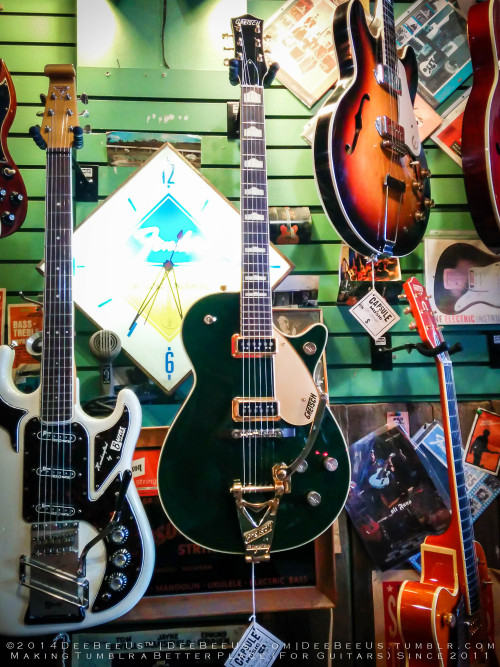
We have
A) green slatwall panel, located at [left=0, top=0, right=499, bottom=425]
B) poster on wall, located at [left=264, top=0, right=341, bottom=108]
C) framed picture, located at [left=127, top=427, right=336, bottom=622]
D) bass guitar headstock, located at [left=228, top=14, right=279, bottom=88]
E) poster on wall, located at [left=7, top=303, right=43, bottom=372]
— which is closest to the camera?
framed picture, located at [left=127, top=427, right=336, bottom=622]

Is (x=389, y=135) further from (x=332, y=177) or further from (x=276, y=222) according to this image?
(x=276, y=222)

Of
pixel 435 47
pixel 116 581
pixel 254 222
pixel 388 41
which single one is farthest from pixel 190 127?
pixel 116 581

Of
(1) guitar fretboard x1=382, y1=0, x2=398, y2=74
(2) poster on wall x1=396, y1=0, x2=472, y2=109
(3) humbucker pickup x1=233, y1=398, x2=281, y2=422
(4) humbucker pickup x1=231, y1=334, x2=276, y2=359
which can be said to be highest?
(2) poster on wall x1=396, y1=0, x2=472, y2=109

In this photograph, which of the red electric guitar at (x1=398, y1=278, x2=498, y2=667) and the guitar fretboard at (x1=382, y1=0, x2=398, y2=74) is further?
the guitar fretboard at (x1=382, y1=0, x2=398, y2=74)

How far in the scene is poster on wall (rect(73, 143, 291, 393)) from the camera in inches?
67.7

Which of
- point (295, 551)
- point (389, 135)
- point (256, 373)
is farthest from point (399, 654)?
point (389, 135)

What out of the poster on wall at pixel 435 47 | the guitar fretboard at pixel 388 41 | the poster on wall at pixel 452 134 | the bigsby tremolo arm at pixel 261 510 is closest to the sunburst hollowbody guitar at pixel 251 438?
the bigsby tremolo arm at pixel 261 510

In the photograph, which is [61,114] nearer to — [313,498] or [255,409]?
[255,409]

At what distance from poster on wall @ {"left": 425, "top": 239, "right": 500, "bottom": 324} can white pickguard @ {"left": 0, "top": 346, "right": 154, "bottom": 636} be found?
131cm

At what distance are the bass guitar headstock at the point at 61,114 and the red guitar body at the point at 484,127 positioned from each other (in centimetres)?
138

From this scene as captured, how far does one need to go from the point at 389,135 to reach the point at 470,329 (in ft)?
2.84

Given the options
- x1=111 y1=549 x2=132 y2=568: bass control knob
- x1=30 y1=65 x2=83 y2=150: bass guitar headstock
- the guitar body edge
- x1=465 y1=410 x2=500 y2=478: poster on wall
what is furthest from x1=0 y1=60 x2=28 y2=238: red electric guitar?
x1=465 y1=410 x2=500 y2=478: poster on wall

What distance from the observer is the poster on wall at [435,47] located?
2.07 m

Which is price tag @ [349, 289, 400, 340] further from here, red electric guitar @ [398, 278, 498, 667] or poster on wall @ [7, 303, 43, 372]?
poster on wall @ [7, 303, 43, 372]
